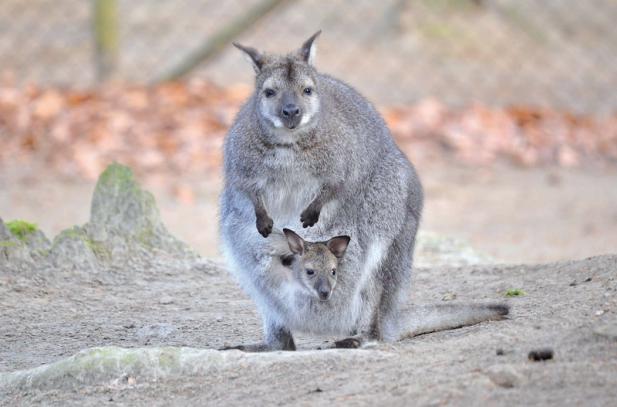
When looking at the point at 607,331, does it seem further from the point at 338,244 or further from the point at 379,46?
the point at 379,46

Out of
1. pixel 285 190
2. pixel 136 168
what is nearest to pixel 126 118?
pixel 136 168

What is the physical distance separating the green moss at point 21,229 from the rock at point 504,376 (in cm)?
401

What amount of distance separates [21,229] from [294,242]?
99.0 inches

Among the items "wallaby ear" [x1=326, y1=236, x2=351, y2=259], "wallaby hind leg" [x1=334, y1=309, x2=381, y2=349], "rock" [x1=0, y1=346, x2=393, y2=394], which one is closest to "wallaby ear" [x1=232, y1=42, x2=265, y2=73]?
"wallaby ear" [x1=326, y1=236, x2=351, y2=259]

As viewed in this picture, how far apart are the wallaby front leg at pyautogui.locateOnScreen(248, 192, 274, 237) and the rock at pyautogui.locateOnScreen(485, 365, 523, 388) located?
1.68m

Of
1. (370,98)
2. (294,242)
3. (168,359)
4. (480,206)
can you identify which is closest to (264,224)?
(294,242)

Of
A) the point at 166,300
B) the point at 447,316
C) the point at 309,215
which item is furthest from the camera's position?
the point at 166,300

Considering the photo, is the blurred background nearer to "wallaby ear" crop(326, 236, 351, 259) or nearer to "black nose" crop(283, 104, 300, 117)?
"wallaby ear" crop(326, 236, 351, 259)

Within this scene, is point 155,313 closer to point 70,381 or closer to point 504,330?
point 70,381

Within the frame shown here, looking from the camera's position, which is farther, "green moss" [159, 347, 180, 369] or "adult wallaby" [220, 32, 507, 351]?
"adult wallaby" [220, 32, 507, 351]

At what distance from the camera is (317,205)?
5750 millimetres

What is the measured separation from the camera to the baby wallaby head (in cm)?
566

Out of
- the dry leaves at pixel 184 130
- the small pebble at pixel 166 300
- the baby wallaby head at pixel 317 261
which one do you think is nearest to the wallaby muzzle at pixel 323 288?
the baby wallaby head at pixel 317 261

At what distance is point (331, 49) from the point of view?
14.5m
